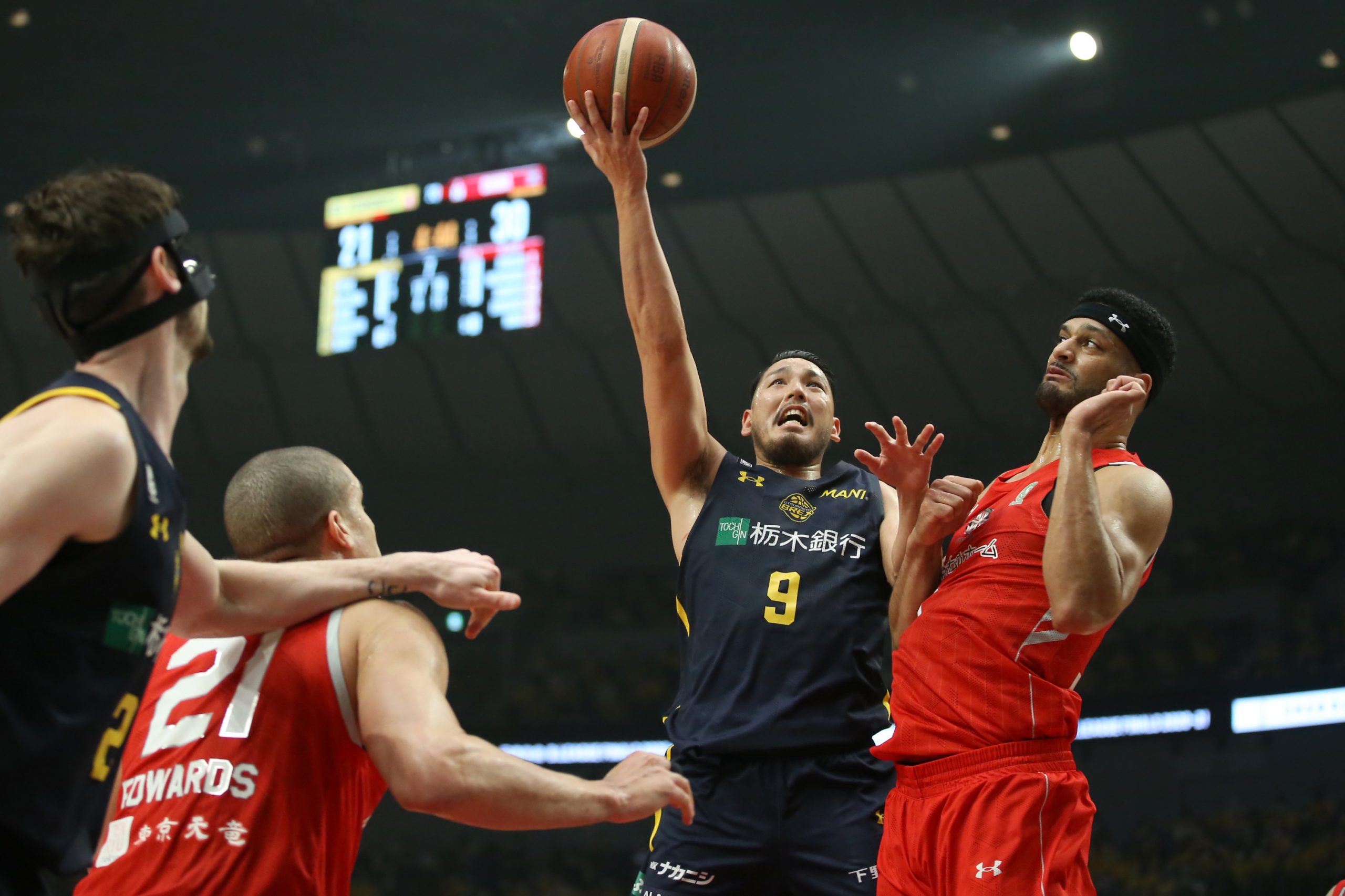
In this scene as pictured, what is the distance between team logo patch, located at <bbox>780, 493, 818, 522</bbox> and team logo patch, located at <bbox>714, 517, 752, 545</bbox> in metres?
0.14

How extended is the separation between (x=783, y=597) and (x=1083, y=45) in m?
12.4

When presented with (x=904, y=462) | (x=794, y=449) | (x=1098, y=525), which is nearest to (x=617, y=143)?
(x=794, y=449)

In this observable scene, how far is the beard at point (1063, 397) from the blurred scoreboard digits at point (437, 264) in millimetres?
10238

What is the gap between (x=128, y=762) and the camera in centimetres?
274

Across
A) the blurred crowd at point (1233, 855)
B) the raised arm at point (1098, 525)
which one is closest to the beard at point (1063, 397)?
the raised arm at point (1098, 525)

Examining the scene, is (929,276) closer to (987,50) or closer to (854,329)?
(854,329)

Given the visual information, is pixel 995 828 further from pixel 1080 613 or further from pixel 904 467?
pixel 904 467

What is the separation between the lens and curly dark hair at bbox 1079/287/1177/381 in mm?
3943

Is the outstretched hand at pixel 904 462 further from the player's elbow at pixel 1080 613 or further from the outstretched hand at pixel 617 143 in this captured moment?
the outstretched hand at pixel 617 143

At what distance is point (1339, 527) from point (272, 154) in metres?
15.4

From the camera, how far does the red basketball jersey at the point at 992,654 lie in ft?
11.2

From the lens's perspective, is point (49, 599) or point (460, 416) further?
point (460, 416)

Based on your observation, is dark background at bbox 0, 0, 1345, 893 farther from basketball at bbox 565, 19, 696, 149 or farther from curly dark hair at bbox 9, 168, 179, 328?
curly dark hair at bbox 9, 168, 179, 328

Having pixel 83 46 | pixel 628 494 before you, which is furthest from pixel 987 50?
pixel 83 46
